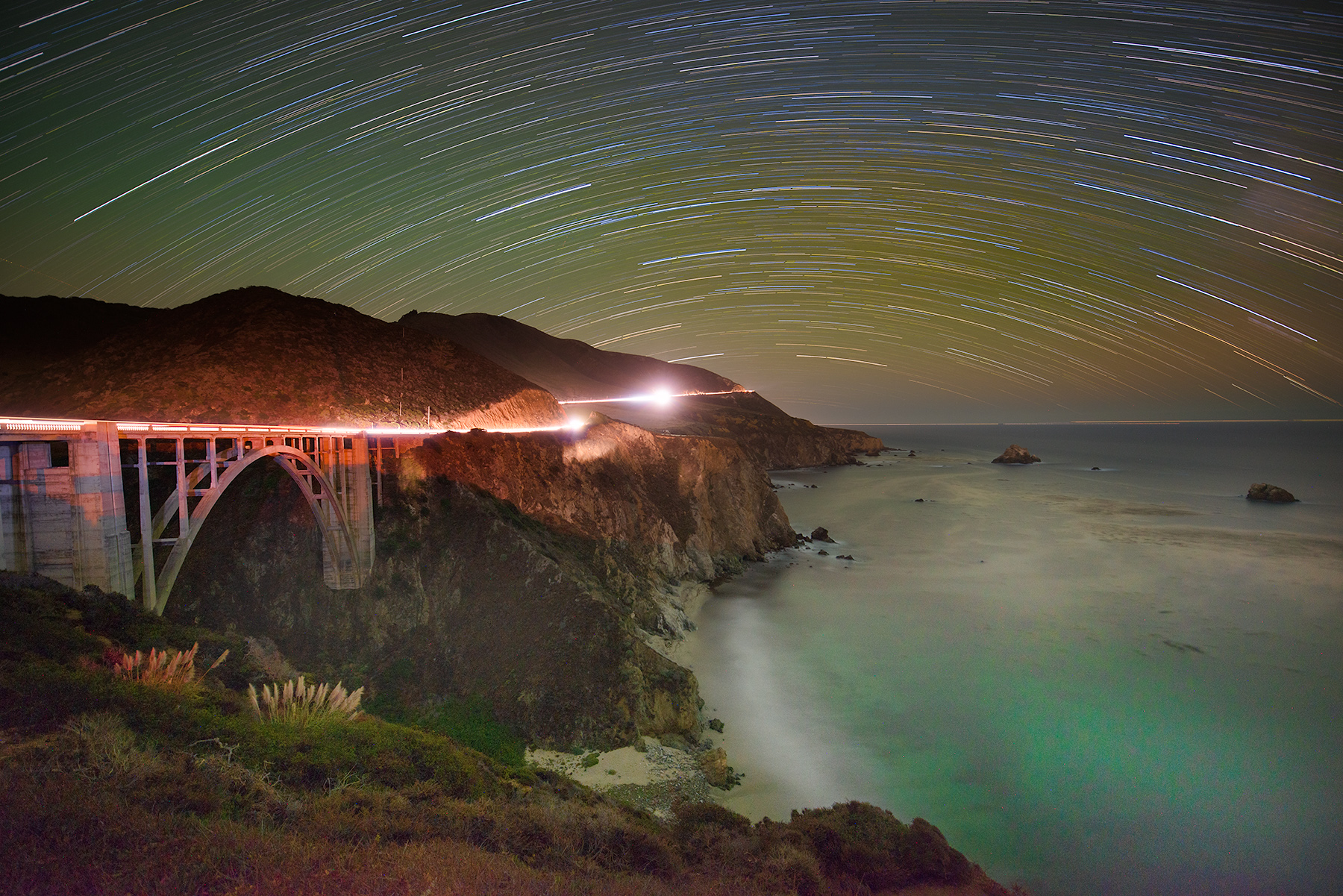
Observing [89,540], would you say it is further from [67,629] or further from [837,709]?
[837,709]

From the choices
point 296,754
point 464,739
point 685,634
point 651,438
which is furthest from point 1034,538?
point 296,754

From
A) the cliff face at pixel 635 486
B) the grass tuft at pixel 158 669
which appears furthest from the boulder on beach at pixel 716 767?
the cliff face at pixel 635 486

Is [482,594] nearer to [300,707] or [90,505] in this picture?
[300,707]

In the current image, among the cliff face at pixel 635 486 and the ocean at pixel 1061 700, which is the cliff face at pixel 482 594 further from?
the ocean at pixel 1061 700

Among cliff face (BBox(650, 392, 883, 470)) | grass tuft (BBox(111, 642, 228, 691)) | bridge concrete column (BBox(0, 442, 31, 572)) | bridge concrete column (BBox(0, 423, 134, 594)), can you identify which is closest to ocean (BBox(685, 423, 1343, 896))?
grass tuft (BBox(111, 642, 228, 691))

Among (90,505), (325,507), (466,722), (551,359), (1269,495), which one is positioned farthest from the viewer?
(551,359)

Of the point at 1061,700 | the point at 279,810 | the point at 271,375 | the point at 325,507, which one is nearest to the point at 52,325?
the point at 271,375

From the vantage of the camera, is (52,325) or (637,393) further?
(637,393)
